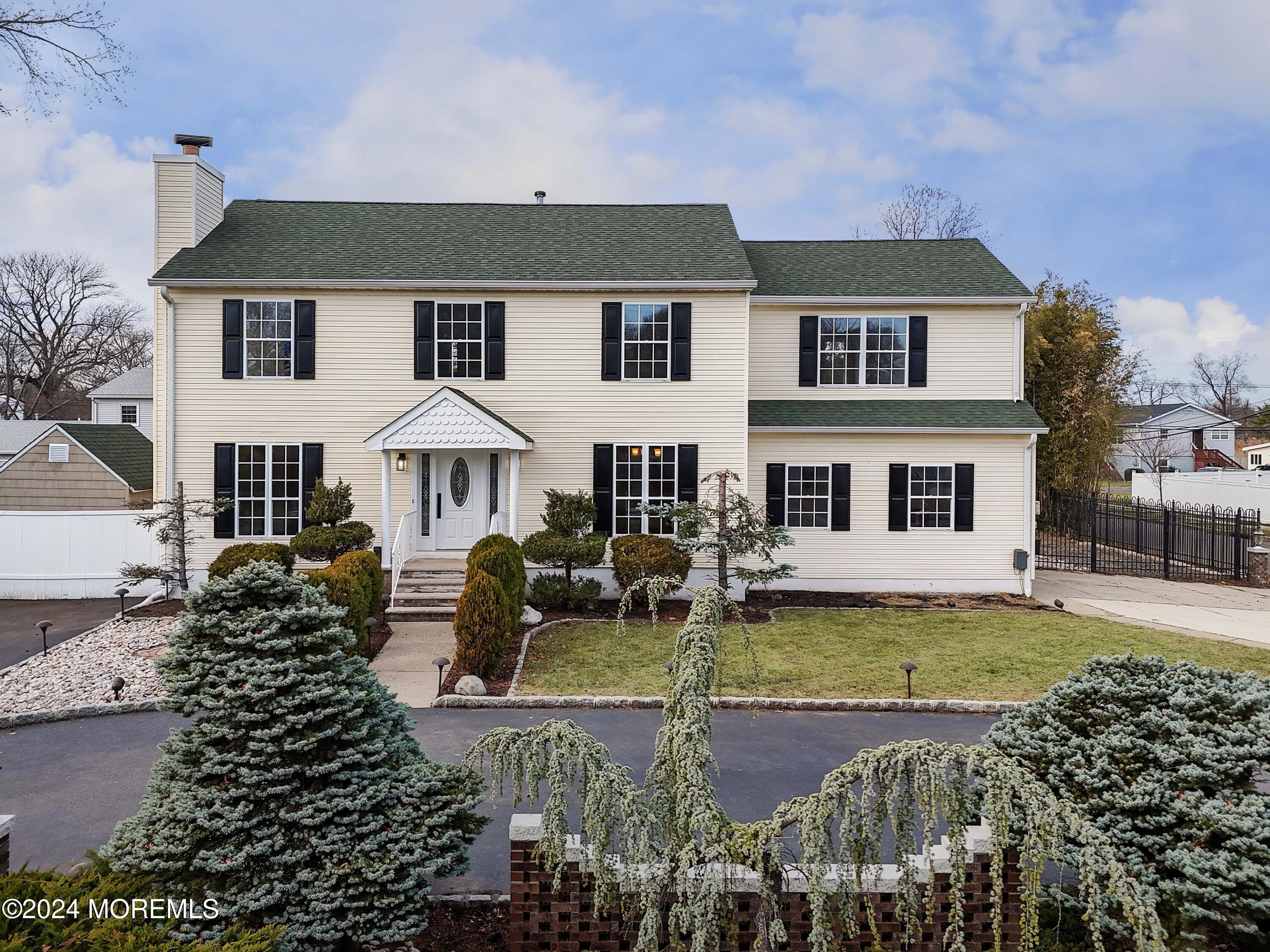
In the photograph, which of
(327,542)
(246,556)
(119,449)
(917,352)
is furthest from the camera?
(119,449)

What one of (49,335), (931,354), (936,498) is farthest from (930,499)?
(49,335)

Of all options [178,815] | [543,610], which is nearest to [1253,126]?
[543,610]

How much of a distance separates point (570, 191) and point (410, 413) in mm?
11639

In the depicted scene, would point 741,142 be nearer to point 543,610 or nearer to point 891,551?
point 891,551

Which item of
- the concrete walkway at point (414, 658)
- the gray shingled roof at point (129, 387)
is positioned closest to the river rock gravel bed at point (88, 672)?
the concrete walkway at point (414, 658)

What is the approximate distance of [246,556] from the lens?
12.0 m

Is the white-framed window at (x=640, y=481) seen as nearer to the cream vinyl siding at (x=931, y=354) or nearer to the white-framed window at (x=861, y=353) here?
the cream vinyl siding at (x=931, y=354)

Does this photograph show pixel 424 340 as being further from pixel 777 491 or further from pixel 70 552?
pixel 70 552

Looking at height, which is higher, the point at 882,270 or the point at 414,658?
the point at 882,270

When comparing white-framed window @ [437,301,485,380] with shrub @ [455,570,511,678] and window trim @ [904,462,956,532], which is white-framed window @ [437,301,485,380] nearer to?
shrub @ [455,570,511,678]

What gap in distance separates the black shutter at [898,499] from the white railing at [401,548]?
10.2m

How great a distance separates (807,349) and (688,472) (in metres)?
4.20

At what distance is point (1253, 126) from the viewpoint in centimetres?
2488

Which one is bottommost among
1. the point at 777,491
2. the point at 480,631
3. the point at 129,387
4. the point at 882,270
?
the point at 480,631
